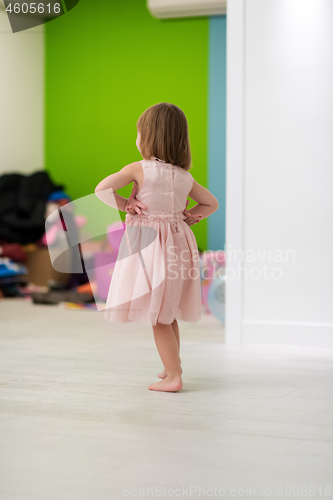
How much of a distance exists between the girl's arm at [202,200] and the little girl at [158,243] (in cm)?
8

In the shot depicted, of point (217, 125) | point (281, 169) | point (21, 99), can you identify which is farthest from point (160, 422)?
point (21, 99)

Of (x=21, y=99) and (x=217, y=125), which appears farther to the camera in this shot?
(x=21, y=99)

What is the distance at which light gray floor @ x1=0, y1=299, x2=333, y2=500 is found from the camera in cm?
100

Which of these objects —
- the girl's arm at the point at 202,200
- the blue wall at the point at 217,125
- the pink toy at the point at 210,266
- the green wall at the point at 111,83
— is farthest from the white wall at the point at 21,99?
the girl's arm at the point at 202,200

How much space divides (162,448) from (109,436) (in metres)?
0.14

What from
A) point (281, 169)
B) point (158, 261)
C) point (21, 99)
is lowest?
point (158, 261)

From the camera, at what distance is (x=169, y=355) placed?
1.67 metres

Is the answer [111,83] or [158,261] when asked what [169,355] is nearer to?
[158,261]

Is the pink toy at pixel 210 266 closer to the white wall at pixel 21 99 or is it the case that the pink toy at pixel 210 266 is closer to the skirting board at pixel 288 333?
the skirting board at pixel 288 333

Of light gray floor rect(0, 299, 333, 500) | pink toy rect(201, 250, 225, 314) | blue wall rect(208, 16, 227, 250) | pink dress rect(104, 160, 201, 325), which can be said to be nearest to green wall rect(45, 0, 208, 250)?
blue wall rect(208, 16, 227, 250)

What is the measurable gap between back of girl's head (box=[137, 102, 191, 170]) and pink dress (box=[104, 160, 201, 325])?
3 cm

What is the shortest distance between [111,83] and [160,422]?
3.85 m

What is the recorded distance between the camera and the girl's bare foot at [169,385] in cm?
167

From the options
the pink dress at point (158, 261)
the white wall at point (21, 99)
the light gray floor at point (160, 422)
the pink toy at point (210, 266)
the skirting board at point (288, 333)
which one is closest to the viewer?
the light gray floor at point (160, 422)
